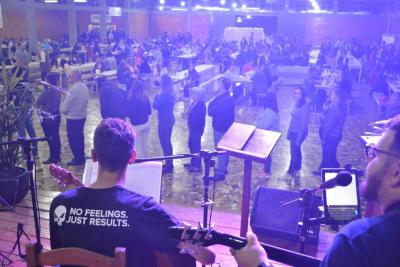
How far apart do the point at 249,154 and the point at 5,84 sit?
3493 millimetres

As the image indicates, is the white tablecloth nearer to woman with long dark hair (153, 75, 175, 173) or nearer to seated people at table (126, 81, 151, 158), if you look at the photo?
woman with long dark hair (153, 75, 175, 173)

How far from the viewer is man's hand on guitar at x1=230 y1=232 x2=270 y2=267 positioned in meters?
1.69

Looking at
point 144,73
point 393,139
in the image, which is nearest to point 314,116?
point 144,73

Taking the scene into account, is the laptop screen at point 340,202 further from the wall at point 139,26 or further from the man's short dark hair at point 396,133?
the wall at point 139,26

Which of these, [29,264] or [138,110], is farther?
[138,110]

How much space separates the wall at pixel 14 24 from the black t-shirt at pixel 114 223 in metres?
22.1

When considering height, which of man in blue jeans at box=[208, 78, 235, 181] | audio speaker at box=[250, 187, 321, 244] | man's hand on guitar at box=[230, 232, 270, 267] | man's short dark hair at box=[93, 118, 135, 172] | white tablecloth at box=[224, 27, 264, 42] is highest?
white tablecloth at box=[224, 27, 264, 42]

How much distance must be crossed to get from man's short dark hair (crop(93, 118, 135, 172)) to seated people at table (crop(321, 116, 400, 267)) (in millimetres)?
1119

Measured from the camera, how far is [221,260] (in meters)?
3.83

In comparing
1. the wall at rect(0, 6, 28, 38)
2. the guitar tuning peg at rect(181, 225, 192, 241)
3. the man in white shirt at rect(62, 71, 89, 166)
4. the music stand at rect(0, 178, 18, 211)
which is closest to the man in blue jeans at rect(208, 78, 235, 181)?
the man in white shirt at rect(62, 71, 89, 166)

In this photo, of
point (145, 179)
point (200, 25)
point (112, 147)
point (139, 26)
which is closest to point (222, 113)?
point (145, 179)

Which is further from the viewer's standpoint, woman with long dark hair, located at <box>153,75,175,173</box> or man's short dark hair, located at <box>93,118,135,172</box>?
woman with long dark hair, located at <box>153,75,175,173</box>

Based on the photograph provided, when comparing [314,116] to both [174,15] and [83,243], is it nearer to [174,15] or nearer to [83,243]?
[83,243]

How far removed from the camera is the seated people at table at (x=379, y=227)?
1351 mm
